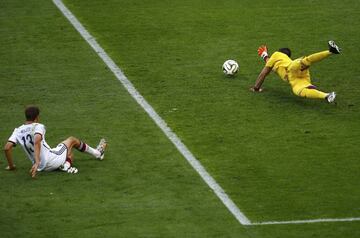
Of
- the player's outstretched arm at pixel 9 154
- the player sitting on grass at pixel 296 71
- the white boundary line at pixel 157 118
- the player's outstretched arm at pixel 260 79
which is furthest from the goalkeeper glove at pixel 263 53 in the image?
the player's outstretched arm at pixel 9 154

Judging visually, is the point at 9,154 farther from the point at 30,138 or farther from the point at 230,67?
the point at 230,67

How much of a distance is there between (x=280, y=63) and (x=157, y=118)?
2.52 meters

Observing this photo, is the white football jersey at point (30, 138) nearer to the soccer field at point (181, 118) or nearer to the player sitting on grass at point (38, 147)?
the player sitting on grass at point (38, 147)

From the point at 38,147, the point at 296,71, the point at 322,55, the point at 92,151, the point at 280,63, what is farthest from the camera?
the point at 280,63

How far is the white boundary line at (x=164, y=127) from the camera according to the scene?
1391cm

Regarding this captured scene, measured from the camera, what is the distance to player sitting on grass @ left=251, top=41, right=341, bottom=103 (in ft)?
58.1

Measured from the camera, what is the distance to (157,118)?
1786 cm

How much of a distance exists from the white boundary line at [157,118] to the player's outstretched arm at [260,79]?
2.03 m

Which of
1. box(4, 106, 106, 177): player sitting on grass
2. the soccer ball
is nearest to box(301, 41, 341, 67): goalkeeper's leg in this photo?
the soccer ball

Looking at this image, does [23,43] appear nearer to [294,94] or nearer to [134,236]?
[294,94]

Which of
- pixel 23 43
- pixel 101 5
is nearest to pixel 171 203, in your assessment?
pixel 23 43

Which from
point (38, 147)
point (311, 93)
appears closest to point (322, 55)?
point (311, 93)

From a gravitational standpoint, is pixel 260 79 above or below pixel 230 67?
above

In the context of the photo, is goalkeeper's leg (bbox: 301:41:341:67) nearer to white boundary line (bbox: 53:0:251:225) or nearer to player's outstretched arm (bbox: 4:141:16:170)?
white boundary line (bbox: 53:0:251:225)
